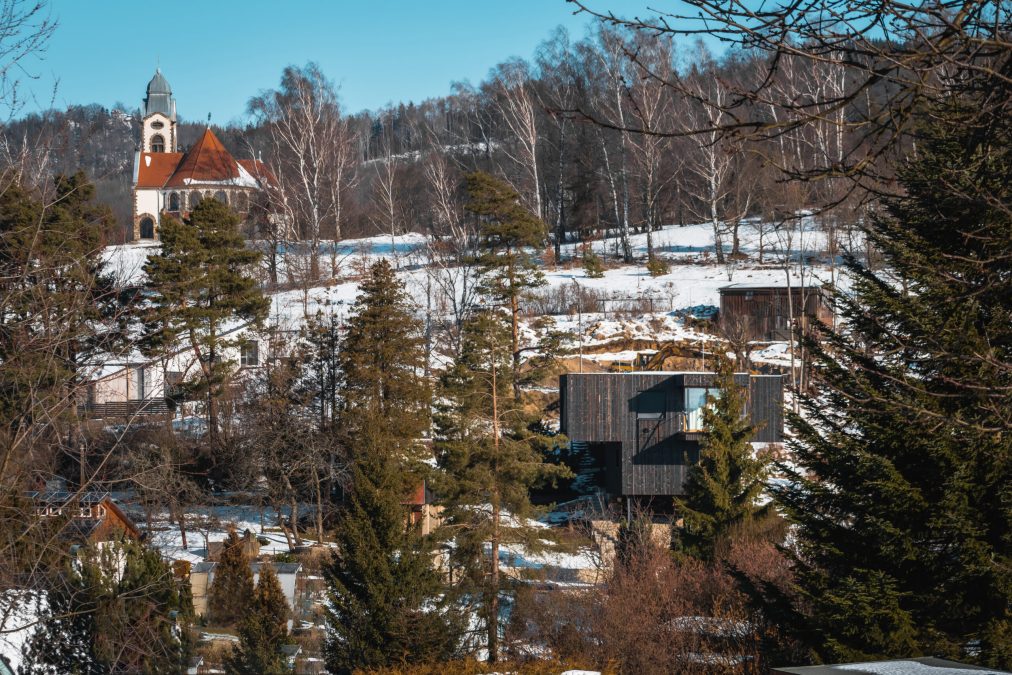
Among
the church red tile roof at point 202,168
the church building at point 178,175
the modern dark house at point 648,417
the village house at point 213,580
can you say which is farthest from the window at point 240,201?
the village house at point 213,580

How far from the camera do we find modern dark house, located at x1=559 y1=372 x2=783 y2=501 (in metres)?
26.8

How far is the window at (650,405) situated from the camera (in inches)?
1074

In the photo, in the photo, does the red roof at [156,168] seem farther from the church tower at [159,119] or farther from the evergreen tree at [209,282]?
the evergreen tree at [209,282]

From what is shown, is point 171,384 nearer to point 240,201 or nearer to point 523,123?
point 523,123

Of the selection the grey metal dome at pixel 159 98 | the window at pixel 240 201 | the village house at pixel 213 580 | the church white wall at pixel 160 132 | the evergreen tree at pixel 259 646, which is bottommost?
the village house at pixel 213 580

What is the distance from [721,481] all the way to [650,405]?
5.49 m

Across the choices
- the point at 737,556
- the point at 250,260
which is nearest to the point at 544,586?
the point at 737,556

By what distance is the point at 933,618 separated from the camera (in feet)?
33.2

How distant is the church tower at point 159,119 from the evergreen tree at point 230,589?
4620cm

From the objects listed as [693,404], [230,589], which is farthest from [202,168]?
[230,589]

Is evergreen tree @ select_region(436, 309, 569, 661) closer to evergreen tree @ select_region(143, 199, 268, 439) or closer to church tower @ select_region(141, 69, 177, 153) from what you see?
evergreen tree @ select_region(143, 199, 268, 439)

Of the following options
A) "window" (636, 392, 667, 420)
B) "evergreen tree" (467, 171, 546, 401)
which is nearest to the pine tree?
"window" (636, 392, 667, 420)

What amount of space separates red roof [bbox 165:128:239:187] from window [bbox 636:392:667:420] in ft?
106

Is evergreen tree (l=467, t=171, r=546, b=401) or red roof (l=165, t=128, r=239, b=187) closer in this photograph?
evergreen tree (l=467, t=171, r=546, b=401)
